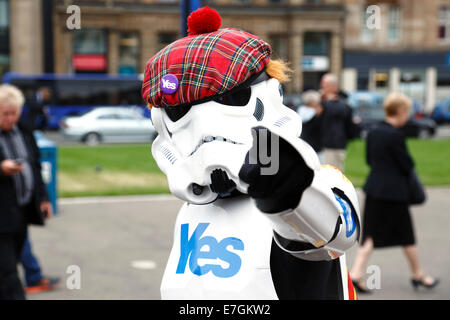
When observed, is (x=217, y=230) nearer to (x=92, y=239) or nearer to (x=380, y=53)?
(x=92, y=239)

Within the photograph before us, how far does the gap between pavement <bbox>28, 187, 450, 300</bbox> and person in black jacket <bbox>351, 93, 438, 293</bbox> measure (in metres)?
0.29

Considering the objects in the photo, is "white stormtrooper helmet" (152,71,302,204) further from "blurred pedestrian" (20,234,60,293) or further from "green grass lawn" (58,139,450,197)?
"green grass lawn" (58,139,450,197)

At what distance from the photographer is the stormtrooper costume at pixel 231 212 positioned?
1.68 meters

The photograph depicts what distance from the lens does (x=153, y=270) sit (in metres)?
5.68

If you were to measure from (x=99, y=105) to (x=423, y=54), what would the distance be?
2005 centimetres

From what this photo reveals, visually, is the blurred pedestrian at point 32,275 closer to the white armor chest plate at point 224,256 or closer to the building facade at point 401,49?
the white armor chest plate at point 224,256

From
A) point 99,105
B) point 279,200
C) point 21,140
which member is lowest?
point 99,105

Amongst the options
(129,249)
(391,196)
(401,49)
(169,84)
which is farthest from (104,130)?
(401,49)

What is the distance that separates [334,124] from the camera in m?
7.30

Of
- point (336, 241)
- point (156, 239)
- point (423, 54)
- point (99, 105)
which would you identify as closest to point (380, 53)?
point (423, 54)

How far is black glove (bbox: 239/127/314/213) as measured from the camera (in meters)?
1.28

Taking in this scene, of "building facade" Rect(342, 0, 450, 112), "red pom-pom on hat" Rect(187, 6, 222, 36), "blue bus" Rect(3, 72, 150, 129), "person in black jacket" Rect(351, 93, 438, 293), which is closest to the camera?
"red pom-pom on hat" Rect(187, 6, 222, 36)

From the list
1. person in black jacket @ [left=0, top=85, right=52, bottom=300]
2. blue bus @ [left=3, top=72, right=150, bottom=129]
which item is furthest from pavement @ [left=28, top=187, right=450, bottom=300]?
blue bus @ [left=3, top=72, right=150, bottom=129]
